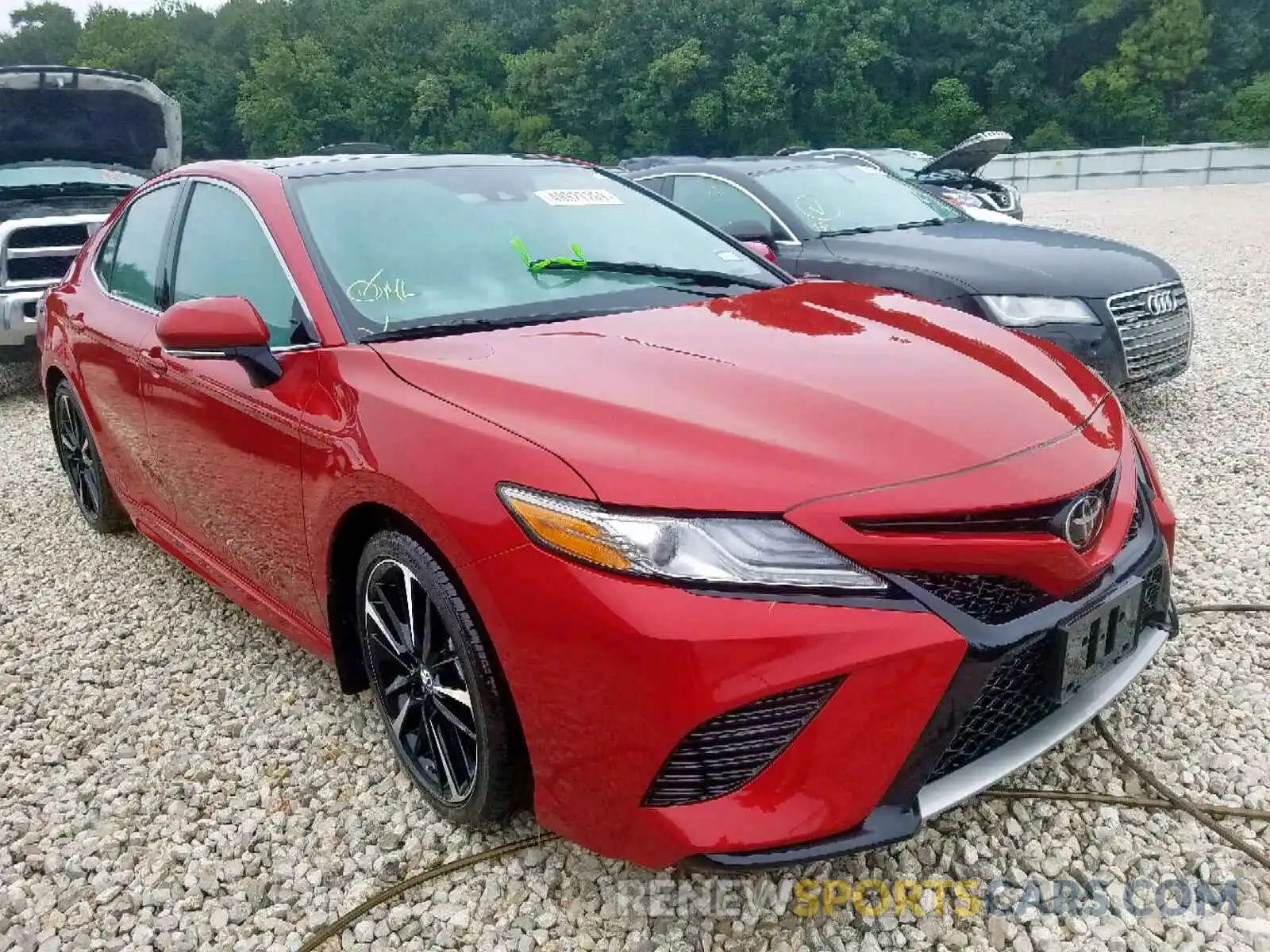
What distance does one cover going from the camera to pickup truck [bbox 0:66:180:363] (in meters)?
7.07

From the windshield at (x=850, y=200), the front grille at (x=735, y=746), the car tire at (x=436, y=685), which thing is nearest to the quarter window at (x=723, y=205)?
the windshield at (x=850, y=200)

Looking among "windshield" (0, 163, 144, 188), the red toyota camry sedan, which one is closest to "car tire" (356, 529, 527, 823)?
the red toyota camry sedan

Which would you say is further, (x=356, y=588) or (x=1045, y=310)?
(x=1045, y=310)

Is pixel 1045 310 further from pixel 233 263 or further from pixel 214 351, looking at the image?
pixel 214 351

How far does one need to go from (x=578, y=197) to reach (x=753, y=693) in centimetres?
203

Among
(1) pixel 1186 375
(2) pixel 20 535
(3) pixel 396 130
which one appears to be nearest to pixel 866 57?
(3) pixel 396 130

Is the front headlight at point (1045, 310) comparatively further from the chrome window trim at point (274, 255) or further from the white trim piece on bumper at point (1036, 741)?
the chrome window trim at point (274, 255)

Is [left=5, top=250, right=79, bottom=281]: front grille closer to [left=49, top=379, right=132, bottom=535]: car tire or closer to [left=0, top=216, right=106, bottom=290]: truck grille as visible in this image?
[left=0, top=216, right=106, bottom=290]: truck grille

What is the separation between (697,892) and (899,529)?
3.12 feet

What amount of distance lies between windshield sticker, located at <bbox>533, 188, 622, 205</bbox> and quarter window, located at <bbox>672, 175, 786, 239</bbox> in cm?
289

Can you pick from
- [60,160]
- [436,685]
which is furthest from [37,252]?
[436,685]

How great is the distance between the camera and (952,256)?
5453 mm

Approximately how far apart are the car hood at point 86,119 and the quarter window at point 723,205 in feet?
16.9

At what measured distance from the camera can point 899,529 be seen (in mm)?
1766
